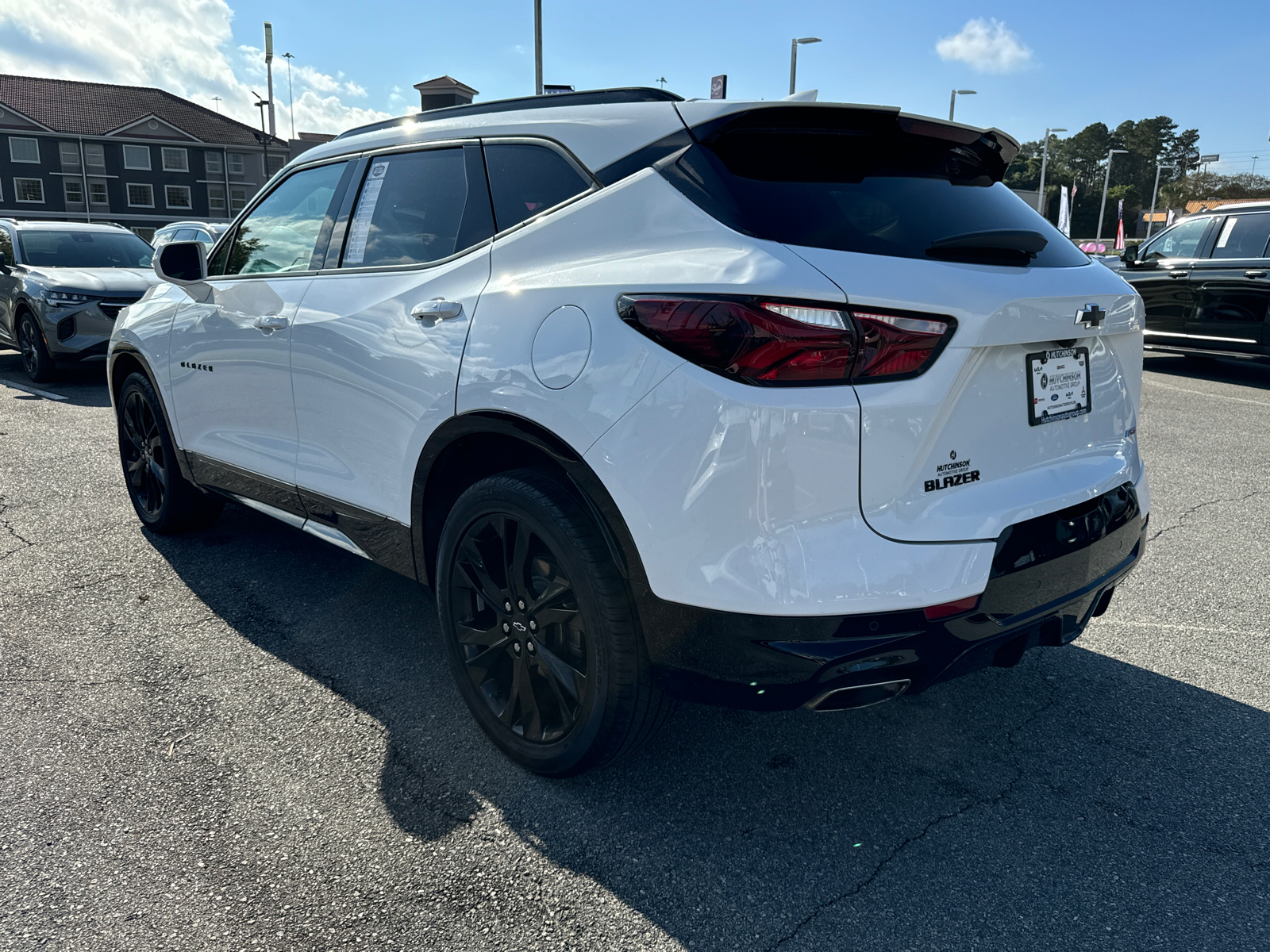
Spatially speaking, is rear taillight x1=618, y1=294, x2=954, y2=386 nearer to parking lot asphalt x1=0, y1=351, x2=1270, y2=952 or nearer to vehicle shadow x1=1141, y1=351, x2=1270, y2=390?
parking lot asphalt x1=0, y1=351, x2=1270, y2=952

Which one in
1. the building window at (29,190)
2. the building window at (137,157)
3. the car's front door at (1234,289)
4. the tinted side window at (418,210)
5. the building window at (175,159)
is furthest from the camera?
the building window at (175,159)

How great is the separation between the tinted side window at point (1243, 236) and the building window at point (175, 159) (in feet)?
227

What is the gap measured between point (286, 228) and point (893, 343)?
8.69ft

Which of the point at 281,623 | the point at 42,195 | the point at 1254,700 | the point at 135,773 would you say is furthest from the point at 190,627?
the point at 42,195

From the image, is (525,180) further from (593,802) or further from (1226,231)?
(1226,231)

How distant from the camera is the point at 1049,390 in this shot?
7.49 feet

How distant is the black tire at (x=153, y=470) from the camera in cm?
444

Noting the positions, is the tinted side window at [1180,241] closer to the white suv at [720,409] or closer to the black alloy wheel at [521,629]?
the white suv at [720,409]

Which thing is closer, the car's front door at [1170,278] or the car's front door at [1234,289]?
the car's front door at [1234,289]

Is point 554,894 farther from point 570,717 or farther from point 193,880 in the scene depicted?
point 193,880

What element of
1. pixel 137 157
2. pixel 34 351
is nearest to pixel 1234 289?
pixel 34 351

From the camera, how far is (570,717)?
2.44 m

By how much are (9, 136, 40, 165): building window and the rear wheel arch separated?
2885 inches

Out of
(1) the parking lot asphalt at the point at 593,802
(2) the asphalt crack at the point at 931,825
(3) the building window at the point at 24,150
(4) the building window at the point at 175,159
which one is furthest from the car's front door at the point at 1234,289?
(3) the building window at the point at 24,150
